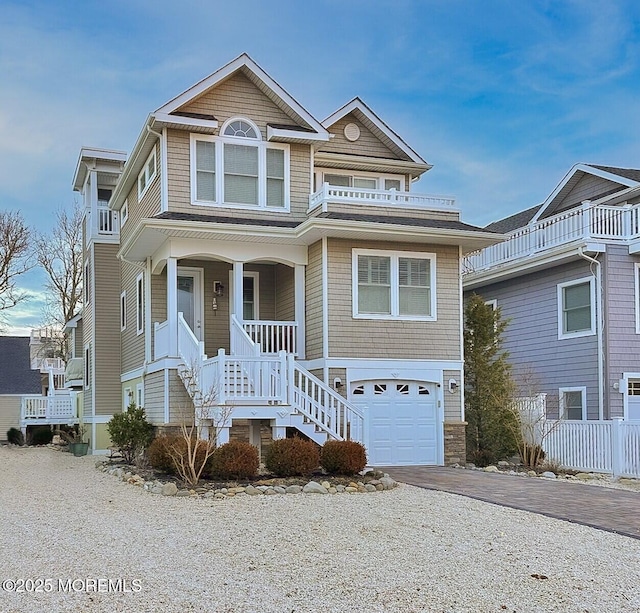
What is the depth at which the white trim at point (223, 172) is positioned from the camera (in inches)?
705

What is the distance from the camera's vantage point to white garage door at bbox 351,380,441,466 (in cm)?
1708

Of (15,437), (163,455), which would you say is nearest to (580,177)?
(163,455)

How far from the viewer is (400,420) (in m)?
17.4

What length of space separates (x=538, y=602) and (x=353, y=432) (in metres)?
9.38

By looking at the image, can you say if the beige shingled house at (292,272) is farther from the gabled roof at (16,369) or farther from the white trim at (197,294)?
the gabled roof at (16,369)

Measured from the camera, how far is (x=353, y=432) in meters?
15.8

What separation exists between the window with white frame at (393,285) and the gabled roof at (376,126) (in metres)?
4.34

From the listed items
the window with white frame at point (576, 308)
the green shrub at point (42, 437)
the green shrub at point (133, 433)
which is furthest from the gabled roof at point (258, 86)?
the green shrub at point (42, 437)

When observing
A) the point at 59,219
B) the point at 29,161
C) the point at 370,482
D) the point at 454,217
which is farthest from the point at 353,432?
the point at 59,219

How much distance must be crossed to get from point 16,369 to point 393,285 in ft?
84.9

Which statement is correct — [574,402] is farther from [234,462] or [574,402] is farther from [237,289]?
[234,462]

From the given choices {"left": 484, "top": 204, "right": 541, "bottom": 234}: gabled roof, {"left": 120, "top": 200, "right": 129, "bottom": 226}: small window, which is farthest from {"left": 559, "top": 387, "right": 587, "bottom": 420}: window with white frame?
{"left": 120, "top": 200, "right": 129, "bottom": 226}: small window

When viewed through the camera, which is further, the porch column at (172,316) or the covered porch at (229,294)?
the covered porch at (229,294)

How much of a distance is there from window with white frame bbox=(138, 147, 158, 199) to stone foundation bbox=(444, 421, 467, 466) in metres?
8.73
